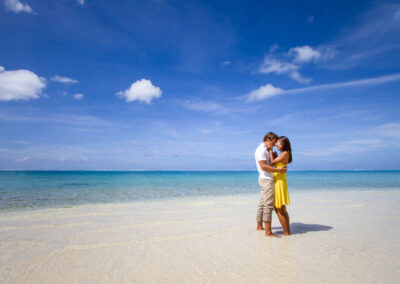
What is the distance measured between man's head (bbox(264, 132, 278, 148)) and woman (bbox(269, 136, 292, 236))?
13cm

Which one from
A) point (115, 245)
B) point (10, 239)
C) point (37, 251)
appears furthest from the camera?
point (10, 239)

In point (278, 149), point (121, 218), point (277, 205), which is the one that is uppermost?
point (278, 149)

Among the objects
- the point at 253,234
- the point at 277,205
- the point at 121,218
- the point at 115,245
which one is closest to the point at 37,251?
the point at 115,245

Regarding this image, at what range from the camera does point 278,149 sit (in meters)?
5.55

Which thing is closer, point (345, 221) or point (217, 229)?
point (217, 229)

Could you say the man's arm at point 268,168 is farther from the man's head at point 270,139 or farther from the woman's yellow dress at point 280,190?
the man's head at point 270,139

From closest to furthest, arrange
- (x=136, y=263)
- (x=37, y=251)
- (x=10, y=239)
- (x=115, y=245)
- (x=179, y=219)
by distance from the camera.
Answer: (x=136, y=263) → (x=37, y=251) → (x=115, y=245) → (x=10, y=239) → (x=179, y=219)

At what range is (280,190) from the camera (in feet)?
17.7

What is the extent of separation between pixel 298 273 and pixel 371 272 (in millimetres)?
1137

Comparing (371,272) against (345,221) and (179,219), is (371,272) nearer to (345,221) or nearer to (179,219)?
(345,221)

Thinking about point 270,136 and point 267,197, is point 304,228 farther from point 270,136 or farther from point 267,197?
point 270,136

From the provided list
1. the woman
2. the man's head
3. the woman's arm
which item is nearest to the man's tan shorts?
the woman

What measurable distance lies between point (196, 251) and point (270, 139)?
10.1 feet

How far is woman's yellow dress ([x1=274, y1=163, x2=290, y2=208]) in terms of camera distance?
5336mm
